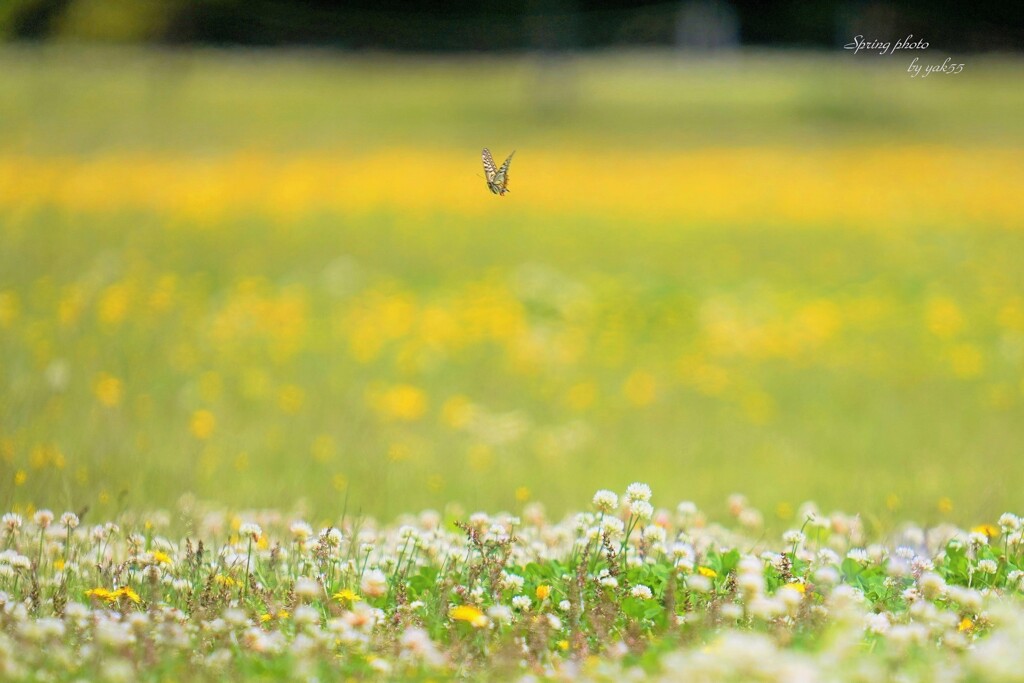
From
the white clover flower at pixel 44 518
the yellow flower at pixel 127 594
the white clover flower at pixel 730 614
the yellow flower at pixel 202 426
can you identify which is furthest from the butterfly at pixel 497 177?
the yellow flower at pixel 202 426

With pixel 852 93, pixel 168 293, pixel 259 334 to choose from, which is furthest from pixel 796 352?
pixel 852 93

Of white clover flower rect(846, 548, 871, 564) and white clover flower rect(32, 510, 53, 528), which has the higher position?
white clover flower rect(32, 510, 53, 528)

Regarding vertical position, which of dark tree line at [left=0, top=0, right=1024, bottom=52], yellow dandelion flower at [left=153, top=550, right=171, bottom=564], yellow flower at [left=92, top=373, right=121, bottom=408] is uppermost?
dark tree line at [left=0, top=0, right=1024, bottom=52]

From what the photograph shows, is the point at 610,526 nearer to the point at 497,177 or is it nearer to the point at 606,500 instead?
the point at 606,500

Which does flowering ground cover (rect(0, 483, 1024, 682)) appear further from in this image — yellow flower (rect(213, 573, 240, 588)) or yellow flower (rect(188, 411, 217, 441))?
yellow flower (rect(188, 411, 217, 441))

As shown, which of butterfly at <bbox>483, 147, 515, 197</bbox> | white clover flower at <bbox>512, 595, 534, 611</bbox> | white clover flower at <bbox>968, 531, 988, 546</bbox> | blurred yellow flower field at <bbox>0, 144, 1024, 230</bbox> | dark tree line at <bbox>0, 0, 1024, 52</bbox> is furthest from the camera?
dark tree line at <bbox>0, 0, 1024, 52</bbox>

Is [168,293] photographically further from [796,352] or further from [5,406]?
[796,352]

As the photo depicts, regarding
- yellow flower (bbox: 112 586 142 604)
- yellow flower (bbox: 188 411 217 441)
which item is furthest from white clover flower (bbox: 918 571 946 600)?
yellow flower (bbox: 188 411 217 441)

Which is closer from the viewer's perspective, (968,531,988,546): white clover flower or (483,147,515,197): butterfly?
(968,531,988,546): white clover flower

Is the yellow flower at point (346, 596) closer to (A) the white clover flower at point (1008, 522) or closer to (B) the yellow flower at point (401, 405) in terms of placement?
(A) the white clover flower at point (1008, 522)
